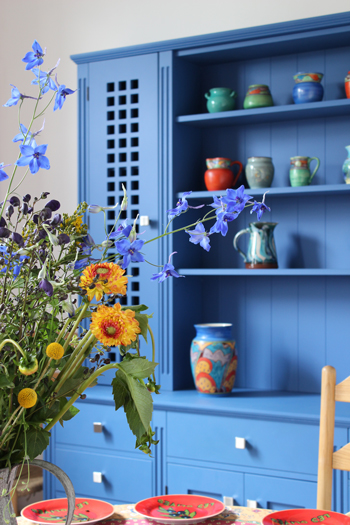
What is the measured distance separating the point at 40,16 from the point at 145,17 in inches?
25.1

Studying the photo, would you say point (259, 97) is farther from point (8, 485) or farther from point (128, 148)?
point (8, 485)

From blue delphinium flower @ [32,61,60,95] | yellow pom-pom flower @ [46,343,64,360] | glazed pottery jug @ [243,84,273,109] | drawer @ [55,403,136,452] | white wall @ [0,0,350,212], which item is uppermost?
white wall @ [0,0,350,212]

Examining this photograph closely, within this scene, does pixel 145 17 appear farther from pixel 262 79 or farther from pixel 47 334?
pixel 47 334

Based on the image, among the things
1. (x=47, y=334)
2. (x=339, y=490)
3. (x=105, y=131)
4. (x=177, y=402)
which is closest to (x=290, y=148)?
(x=105, y=131)

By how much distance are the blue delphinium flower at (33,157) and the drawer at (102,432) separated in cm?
181

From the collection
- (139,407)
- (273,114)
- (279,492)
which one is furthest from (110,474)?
(139,407)

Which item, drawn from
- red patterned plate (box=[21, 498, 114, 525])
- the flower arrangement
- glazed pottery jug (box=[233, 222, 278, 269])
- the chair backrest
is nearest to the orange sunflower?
the flower arrangement

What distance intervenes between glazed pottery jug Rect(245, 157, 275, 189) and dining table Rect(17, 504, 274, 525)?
154cm

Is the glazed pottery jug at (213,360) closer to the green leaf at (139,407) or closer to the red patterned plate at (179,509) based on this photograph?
the red patterned plate at (179,509)

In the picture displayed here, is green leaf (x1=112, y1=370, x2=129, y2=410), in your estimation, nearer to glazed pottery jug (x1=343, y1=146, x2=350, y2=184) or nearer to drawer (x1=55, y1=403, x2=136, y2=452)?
drawer (x1=55, y1=403, x2=136, y2=452)

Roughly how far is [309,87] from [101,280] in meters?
1.95

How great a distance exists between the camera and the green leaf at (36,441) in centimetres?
80

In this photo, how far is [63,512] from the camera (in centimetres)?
120

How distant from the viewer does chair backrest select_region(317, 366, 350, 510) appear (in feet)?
4.82
